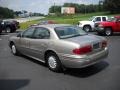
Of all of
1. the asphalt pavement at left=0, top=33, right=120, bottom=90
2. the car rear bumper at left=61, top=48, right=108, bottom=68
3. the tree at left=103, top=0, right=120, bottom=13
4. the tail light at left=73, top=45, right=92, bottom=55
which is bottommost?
the asphalt pavement at left=0, top=33, right=120, bottom=90

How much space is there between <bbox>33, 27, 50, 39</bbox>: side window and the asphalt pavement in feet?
3.57

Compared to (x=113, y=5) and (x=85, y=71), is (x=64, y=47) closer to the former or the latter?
(x=85, y=71)

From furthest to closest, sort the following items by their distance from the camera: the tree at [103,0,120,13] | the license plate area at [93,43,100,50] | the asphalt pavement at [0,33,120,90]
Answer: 1. the tree at [103,0,120,13]
2. the license plate area at [93,43,100,50]
3. the asphalt pavement at [0,33,120,90]

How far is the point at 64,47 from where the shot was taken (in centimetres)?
711

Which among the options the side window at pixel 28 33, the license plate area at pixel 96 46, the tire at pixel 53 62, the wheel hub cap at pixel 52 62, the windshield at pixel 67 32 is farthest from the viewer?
the side window at pixel 28 33

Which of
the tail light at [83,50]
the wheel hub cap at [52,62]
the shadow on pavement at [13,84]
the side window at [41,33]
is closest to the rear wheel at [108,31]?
the side window at [41,33]

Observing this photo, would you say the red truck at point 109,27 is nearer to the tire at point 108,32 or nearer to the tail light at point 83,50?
the tire at point 108,32

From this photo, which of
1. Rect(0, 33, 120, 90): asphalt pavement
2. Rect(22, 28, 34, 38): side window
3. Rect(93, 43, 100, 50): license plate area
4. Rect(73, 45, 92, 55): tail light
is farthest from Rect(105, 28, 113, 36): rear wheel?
Rect(73, 45, 92, 55): tail light

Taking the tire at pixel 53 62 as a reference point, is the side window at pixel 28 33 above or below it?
above

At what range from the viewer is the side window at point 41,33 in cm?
807

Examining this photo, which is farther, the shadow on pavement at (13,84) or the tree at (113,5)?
the tree at (113,5)

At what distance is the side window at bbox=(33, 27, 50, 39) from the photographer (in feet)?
26.5

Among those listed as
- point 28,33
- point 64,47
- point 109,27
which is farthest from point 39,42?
point 109,27

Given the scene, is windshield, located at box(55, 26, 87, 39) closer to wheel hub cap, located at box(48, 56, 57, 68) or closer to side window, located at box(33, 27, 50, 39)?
side window, located at box(33, 27, 50, 39)
